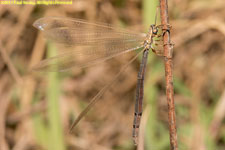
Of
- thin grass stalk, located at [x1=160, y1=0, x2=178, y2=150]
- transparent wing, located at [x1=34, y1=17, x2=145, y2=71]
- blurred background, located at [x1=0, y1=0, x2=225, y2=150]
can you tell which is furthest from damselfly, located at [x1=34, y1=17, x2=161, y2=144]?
blurred background, located at [x1=0, y1=0, x2=225, y2=150]

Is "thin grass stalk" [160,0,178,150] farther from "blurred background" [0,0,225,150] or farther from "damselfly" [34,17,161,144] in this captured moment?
"blurred background" [0,0,225,150]

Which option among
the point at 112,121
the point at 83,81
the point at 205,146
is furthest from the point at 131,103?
the point at 205,146

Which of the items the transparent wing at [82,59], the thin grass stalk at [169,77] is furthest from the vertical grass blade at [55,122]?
the thin grass stalk at [169,77]

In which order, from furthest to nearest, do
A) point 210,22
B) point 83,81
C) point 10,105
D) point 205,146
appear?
point 83,81, point 10,105, point 210,22, point 205,146

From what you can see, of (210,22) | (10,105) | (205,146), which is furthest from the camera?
(10,105)

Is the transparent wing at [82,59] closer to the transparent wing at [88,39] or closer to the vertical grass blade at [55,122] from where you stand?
the transparent wing at [88,39]

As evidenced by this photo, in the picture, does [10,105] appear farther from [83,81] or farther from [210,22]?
[210,22]
